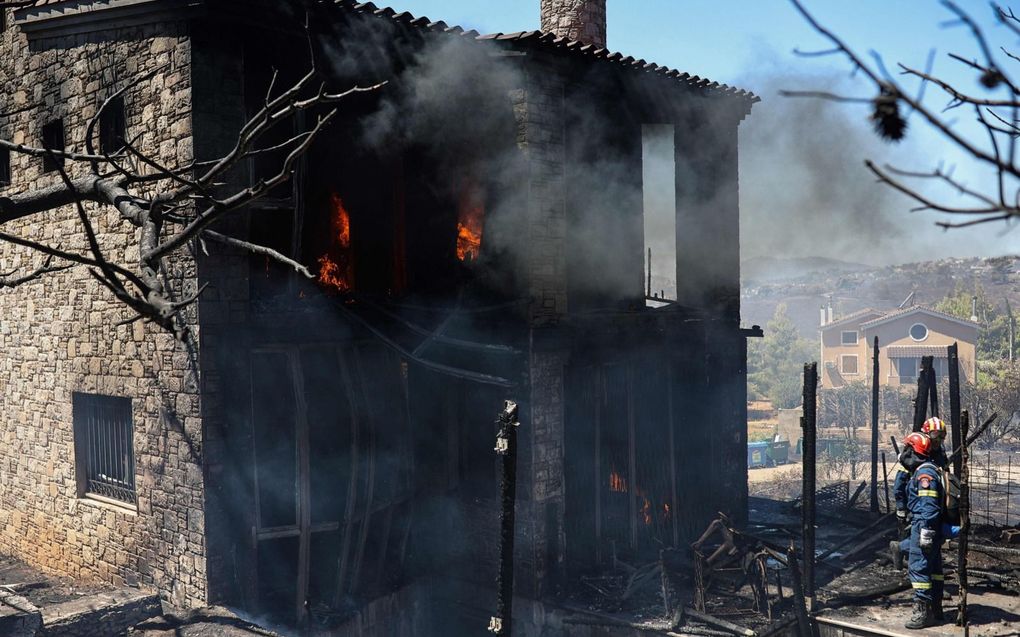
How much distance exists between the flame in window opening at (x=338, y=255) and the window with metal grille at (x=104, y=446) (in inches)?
119

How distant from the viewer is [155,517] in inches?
396

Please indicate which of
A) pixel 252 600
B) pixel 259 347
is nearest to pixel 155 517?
pixel 252 600

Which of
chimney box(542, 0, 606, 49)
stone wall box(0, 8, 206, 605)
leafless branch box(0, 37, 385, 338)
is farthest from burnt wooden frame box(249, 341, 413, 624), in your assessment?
chimney box(542, 0, 606, 49)

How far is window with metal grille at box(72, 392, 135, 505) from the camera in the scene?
10.7 m

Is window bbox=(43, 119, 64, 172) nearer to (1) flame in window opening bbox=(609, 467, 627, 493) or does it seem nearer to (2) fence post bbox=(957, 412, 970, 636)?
(1) flame in window opening bbox=(609, 467, 627, 493)

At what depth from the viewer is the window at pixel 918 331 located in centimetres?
4403

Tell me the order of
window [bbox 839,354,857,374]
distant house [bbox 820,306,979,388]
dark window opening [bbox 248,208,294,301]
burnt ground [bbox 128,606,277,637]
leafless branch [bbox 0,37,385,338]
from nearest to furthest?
leafless branch [bbox 0,37,385,338], burnt ground [bbox 128,606,277,637], dark window opening [bbox 248,208,294,301], distant house [bbox 820,306,979,388], window [bbox 839,354,857,374]

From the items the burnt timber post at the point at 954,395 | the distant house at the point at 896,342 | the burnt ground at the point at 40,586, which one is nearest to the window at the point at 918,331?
the distant house at the point at 896,342

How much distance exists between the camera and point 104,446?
431 inches

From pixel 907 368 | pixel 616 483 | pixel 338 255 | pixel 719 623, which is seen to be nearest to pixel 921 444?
pixel 719 623

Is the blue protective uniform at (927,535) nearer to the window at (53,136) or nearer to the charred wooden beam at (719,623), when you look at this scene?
the charred wooden beam at (719,623)

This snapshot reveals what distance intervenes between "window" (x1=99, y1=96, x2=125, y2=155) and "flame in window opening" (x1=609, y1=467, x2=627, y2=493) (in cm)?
813

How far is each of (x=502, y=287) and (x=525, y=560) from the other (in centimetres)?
375

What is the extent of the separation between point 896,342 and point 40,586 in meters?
43.1
